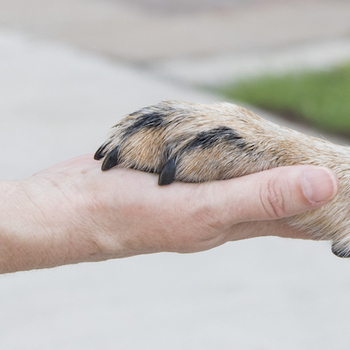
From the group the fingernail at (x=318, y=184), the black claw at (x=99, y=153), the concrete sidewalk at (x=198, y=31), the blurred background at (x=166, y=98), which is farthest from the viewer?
the concrete sidewalk at (x=198, y=31)

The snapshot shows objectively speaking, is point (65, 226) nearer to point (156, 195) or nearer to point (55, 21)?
point (156, 195)

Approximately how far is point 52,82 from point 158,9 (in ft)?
17.1

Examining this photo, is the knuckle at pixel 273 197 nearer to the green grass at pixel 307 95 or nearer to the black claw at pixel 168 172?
the black claw at pixel 168 172

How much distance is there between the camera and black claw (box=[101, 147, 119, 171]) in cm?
262

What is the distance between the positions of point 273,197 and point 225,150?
0.30 meters

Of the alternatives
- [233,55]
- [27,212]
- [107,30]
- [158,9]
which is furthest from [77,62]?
[27,212]

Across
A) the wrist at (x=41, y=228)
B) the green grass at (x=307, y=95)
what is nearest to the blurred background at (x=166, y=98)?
the green grass at (x=307, y=95)

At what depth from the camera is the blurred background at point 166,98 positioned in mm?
4383

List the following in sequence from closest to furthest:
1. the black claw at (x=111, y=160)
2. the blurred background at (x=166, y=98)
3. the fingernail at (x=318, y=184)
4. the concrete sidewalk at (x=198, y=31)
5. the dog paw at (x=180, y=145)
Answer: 1. the fingernail at (x=318, y=184)
2. the dog paw at (x=180, y=145)
3. the black claw at (x=111, y=160)
4. the blurred background at (x=166, y=98)
5. the concrete sidewalk at (x=198, y=31)

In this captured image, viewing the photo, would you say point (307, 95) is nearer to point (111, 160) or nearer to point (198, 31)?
point (198, 31)

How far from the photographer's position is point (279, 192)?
7.75 feet

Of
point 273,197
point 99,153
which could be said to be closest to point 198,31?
point 99,153

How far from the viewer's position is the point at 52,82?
906cm

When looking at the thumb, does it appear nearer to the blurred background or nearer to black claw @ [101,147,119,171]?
black claw @ [101,147,119,171]
